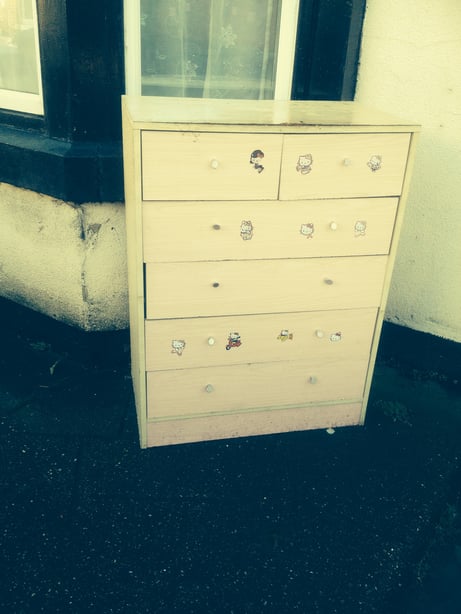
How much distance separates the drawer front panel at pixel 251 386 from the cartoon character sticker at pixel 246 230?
55cm

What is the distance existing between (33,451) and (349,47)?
2.25 meters

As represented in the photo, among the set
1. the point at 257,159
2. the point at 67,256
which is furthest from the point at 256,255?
the point at 67,256

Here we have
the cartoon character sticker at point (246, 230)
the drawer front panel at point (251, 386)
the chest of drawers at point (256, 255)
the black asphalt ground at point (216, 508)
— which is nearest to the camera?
the black asphalt ground at point (216, 508)

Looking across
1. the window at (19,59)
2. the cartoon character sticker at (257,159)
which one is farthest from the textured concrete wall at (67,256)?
the cartoon character sticker at (257,159)

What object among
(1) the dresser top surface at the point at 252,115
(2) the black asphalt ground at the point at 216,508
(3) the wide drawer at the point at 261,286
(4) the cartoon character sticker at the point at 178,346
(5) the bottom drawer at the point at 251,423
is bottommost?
(2) the black asphalt ground at the point at 216,508

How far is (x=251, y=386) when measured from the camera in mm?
2357

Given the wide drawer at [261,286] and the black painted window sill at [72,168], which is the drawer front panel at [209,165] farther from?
the black painted window sill at [72,168]

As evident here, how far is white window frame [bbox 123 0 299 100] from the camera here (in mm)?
2516

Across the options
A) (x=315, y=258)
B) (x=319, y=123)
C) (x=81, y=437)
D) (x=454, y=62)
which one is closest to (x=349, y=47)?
(x=454, y=62)

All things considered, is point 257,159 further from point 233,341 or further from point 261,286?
point 233,341

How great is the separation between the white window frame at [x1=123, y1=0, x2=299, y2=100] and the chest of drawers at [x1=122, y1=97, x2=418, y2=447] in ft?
1.18

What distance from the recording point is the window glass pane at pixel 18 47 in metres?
2.70

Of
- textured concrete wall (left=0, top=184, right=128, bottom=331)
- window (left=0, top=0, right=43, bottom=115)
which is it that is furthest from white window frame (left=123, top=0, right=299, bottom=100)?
textured concrete wall (left=0, top=184, right=128, bottom=331)

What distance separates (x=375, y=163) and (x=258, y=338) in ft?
2.63
